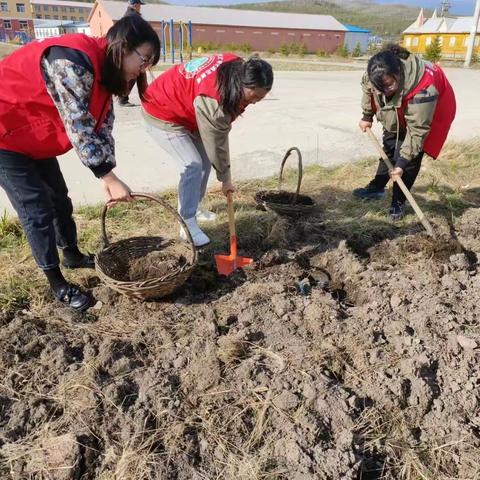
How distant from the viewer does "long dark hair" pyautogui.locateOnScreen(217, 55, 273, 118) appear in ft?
7.97

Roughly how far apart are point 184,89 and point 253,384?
6.20 feet

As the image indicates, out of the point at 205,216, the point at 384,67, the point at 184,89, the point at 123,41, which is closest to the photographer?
the point at 123,41

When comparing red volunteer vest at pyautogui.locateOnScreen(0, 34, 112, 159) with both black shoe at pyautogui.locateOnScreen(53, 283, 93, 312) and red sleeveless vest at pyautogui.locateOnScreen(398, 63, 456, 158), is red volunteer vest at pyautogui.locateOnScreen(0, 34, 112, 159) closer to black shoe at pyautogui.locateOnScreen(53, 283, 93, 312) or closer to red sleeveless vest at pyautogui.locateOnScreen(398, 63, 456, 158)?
black shoe at pyautogui.locateOnScreen(53, 283, 93, 312)

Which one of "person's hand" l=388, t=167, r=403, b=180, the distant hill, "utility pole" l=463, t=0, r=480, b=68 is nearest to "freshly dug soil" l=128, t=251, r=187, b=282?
"person's hand" l=388, t=167, r=403, b=180

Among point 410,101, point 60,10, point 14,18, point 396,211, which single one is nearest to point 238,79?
point 410,101

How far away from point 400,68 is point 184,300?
2.35m

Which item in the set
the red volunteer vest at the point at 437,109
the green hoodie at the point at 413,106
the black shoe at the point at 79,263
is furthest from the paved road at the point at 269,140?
the red volunteer vest at the point at 437,109

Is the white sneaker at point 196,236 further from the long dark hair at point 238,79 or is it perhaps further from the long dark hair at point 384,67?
the long dark hair at point 384,67

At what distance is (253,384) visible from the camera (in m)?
2.17

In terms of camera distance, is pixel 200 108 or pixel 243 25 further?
pixel 243 25

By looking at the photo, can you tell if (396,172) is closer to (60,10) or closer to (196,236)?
A: (196,236)

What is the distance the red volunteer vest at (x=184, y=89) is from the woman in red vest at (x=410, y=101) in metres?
1.25

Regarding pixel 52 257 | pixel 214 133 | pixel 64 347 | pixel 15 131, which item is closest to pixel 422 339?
pixel 214 133

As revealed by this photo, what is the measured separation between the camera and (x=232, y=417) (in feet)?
6.61
